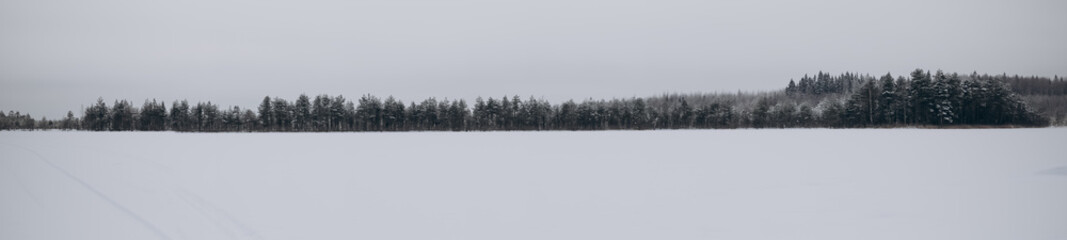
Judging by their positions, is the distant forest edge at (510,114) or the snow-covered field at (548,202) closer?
the snow-covered field at (548,202)

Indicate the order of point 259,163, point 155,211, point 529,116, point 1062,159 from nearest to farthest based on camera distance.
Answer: point 155,211
point 1062,159
point 259,163
point 529,116

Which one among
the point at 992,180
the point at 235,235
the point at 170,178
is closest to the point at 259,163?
the point at 170,178

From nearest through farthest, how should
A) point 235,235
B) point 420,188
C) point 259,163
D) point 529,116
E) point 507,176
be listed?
1. point 235,235
2. point 420,188
3. point 507,176
4. point 259,163
5. point 529,116

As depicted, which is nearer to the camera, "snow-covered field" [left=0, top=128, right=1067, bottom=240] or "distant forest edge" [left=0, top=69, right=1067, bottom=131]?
"snow-covered field" [left=0, top=128, right=1067, bottom=240]

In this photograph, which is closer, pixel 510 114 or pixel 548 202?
pixel 548 202

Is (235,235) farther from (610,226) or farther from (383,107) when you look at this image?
(383,107)

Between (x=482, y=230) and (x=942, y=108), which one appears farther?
(x=942, y=108)

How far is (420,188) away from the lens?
12273 millimetres

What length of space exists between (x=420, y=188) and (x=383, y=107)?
4354 inches

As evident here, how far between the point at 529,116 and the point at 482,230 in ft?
362

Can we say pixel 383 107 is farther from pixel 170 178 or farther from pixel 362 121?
pixel 170 178

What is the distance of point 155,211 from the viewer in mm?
9453

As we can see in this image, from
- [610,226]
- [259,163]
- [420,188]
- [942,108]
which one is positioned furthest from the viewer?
[942,108]

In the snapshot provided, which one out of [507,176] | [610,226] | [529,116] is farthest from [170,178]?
[529,116]
